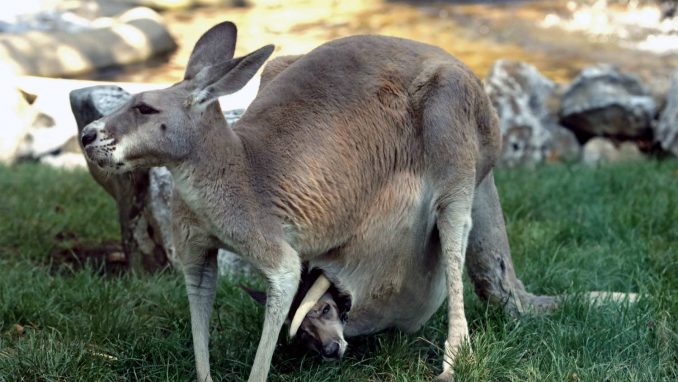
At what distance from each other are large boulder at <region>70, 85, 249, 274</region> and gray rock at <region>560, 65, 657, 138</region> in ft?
15.6

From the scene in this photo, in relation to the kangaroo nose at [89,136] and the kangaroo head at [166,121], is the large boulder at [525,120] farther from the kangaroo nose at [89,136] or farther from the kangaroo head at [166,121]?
the kangaroo nose at [89,136]

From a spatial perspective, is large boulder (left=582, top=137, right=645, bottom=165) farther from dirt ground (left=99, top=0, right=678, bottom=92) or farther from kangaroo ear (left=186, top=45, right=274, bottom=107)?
kangaroo ear (left=186, top=45, right=274, bottom=107)

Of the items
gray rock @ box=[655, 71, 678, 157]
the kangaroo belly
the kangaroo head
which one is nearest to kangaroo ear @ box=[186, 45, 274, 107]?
the kangaroo head

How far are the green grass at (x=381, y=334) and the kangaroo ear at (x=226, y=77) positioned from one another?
1.15 metres

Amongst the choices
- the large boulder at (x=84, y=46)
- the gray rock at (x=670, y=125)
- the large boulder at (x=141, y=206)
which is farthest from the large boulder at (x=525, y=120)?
the large boulder at (x=84, y=46)

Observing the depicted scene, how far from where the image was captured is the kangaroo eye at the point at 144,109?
2.96 metres

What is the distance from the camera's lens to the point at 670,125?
8109 millimetres

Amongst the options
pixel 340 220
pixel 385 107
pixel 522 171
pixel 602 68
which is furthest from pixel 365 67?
pixel 602 68

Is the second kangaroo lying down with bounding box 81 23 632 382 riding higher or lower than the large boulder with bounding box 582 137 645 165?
higher

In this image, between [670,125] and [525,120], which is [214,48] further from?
[670,125]

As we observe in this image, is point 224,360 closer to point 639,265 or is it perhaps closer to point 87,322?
point 87,322

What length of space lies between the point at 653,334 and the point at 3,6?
14468 millimetres

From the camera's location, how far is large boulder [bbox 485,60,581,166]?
8.11m

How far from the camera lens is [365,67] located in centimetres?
352
